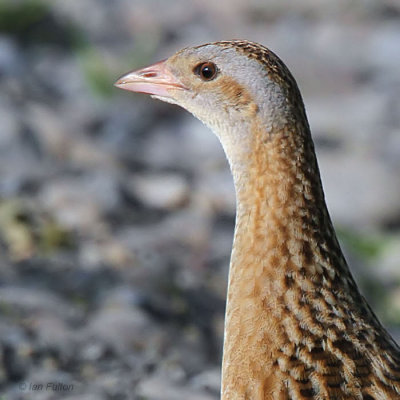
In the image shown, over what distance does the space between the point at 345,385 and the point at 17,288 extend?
291 cm

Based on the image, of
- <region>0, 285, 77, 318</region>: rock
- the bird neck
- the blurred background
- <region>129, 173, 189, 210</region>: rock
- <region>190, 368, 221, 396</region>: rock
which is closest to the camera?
the bird neck

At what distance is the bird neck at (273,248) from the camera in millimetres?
3371

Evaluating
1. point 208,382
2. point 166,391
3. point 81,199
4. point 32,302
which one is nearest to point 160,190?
point 81,199

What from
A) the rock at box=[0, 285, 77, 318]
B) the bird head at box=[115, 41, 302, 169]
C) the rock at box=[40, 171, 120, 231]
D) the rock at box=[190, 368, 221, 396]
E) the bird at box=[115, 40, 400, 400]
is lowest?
the bird at box=[115, 40, 400, 400]

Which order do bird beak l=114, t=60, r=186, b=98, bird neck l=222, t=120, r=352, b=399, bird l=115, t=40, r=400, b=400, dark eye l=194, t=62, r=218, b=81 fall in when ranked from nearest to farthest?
bird l=115, t=40, r=400, b=400, bird neck l=222, t=120, r=352, b=399, dark eye l=194, t=62, r=218, b=81, bird beak l=114, t=60, r=186, b=98

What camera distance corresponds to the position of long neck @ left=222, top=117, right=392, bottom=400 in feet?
10.9

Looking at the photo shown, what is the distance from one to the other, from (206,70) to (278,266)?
86 centimetres

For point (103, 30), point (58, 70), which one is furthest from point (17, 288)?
point (103, 30)

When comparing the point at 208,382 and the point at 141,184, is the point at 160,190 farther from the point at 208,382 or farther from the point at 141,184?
the point at 208,382

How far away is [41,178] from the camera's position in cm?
748

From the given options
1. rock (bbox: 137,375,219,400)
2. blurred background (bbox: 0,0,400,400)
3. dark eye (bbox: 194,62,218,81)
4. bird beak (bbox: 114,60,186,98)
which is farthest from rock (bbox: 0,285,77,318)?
dark eye (bbox: 194,62,218,81)

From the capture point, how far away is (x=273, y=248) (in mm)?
3414

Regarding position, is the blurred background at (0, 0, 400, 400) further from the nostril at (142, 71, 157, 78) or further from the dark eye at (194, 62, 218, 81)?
the dark eye at (194, 62, 218, 81)

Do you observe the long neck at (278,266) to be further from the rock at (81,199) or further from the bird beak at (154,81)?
the rock at (81,199)
